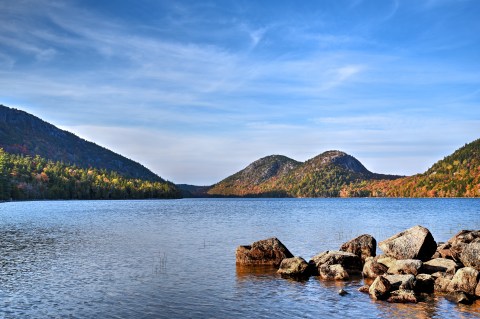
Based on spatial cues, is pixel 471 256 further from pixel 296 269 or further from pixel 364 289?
pixel 296 269

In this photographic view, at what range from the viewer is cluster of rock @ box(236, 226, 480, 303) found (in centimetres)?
3300

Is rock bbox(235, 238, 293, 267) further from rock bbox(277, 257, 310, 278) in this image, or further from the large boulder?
the large boulder

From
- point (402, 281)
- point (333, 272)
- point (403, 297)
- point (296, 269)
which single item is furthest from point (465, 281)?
point (296, 269)

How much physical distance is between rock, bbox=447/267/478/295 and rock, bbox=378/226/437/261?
7.85 meters

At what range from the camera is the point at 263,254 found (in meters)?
48.1

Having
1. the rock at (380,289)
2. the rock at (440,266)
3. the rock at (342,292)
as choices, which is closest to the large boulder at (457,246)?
the rock at (440,266)

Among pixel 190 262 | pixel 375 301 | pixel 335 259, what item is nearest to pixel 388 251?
pixel 335 259

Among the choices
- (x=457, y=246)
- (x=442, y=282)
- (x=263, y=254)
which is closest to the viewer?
(x=442, y=282)

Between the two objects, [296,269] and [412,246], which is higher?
[412,246]

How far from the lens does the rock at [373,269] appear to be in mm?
40219

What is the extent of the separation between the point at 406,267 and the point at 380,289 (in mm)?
6166

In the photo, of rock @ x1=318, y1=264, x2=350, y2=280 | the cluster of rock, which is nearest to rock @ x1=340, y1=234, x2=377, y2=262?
the cluster of rock

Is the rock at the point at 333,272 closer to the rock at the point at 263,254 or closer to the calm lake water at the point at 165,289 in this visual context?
the calm lake water at the point at 165,289

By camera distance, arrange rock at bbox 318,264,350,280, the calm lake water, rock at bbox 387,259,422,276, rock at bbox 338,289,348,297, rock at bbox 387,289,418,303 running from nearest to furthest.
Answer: the calm lake water, rock at bbox 387,289,418,303, rock at bbox 338,289,348,297, rock at bbox 387,259,422,276, rock at bbox 318,264,350,280
